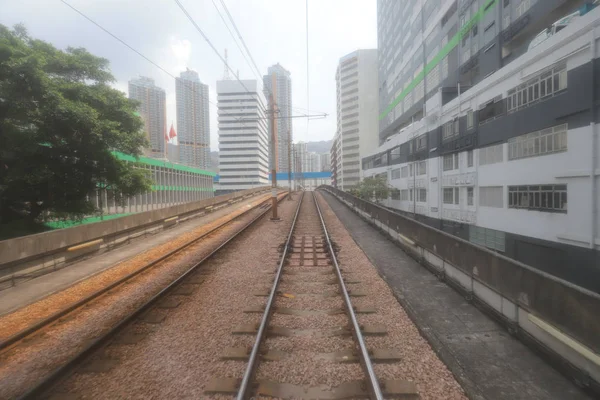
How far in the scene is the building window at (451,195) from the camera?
84.8ft

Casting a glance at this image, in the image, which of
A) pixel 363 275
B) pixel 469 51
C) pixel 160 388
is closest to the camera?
pixel 160 388

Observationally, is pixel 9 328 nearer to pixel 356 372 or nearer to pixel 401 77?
pixel 356 372

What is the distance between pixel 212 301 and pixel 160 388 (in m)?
3.06

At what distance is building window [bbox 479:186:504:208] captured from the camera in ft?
66.1

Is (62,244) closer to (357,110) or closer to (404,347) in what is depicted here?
(404,347)

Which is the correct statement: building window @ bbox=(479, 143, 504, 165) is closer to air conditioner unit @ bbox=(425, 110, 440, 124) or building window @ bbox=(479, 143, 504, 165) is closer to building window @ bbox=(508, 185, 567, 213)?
building window @ bbox=(508, 185, 567, 213)

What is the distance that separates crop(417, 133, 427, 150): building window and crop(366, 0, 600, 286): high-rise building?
12 centimetres

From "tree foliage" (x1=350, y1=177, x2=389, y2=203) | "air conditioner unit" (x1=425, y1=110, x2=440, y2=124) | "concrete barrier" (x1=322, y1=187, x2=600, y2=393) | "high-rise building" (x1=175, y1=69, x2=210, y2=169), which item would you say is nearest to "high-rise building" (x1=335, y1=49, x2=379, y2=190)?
"high-rise building" (x1=175, y1=69, x2=210, y2=169)

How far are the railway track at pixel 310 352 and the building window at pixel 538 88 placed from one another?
616 inches

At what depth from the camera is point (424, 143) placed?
3197cm

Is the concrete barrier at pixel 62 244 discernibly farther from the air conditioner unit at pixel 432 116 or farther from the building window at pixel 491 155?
the air conditioner unit at pixel 432 116

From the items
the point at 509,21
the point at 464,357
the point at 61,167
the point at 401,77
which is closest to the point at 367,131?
the point at 401,77

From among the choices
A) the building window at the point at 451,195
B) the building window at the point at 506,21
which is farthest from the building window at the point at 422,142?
the building window at the point at 506,21

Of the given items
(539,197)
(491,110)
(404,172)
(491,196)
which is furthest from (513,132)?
(404,172)
